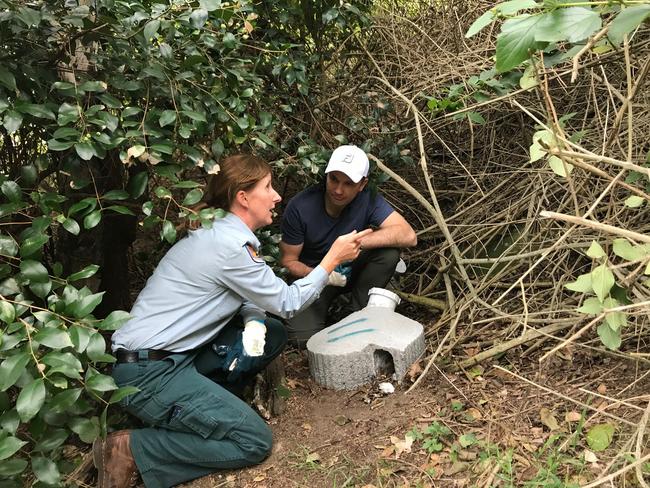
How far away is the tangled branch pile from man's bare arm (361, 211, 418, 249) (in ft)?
0.70

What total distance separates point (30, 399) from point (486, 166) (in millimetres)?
3113

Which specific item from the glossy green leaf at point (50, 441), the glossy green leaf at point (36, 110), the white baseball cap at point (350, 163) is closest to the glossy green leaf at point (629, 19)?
the glossy green leaf at point (36, 110)

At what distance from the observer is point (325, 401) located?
2926mm

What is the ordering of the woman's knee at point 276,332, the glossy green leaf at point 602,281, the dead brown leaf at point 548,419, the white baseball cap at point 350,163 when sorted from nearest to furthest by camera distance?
the glossy green leaf at point 602,281 < the dead brown leaf at point 548,419 < the woman's knee at point 276,332 < the white baseball cap at point 350,163

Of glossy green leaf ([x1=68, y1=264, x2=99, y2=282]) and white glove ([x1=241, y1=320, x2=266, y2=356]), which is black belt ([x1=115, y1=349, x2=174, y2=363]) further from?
glossy green leaf ([x1=68, y1=264, x2=99, y2=282])

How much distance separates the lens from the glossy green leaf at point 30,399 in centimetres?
167

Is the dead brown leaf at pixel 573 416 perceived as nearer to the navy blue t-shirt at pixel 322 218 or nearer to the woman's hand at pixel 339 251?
the woman's hand at pixel 339 251

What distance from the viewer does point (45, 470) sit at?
1.92m

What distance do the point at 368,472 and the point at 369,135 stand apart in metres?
2.23

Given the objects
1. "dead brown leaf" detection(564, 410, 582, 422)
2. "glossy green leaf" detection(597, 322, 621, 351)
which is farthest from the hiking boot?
"glossy green leaf" detection(597, 322, 621, 351)

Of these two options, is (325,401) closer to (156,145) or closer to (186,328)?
(186,328)

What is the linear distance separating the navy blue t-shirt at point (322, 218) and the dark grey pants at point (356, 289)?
0.19 metres

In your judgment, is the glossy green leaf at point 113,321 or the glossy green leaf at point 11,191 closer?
the glossy green leaf at point 113,321

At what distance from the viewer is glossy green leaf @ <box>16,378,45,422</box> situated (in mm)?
1671
